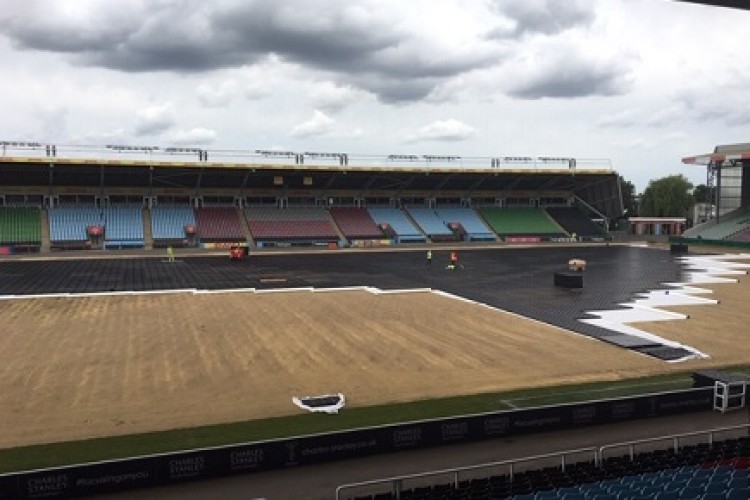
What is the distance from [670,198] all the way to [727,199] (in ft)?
155

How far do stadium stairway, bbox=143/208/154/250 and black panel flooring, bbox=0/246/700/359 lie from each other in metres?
10.7

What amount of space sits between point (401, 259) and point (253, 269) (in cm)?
1697

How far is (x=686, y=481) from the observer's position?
1120cm

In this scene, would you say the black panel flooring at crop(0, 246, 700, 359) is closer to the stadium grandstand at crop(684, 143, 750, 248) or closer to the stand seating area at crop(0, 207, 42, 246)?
the stand seating area at crop(0, 207, 42, 246)

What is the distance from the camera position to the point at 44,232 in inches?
2756

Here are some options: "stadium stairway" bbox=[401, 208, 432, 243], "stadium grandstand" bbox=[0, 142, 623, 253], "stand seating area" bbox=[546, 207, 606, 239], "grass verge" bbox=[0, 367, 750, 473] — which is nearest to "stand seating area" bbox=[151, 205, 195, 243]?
"stadium grandstand" bbox=[0, 142, 623, 253]

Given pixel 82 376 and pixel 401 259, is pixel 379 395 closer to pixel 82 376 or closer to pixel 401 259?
pixel 82 376

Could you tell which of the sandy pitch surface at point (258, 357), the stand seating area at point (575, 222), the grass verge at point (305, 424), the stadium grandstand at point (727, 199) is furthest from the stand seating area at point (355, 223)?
the grass verge at point (305, 424)

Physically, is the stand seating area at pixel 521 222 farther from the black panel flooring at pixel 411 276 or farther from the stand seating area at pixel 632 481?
the stand seating area at pixel 632 481

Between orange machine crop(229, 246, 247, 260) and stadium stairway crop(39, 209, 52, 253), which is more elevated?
stadium stairway crop(39, 209, 52, 253)

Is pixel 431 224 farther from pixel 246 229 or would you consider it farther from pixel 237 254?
pixel 237 254

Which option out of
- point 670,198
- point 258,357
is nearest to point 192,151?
point 258,357

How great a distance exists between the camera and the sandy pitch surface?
1789 centimetres

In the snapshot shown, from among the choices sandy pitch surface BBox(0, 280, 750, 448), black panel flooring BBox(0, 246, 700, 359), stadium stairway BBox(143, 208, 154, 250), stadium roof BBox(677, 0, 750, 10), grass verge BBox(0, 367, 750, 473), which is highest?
stadium roof BBox(677, 0, 750, 10)
